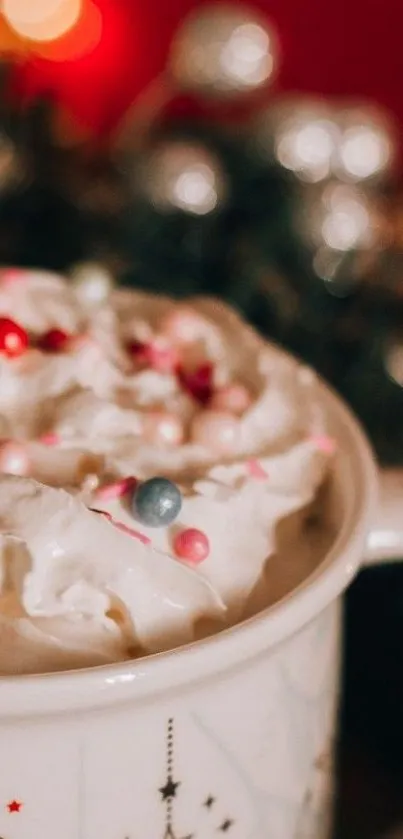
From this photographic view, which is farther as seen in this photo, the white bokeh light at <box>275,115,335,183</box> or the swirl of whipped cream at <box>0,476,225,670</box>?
the white bokeh light at <box>275,115,335,183</box>

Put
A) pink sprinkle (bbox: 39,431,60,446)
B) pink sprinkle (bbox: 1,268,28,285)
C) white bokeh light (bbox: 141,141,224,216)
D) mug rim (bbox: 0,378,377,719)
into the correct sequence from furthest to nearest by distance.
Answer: white bokeh light (bbox: 141,141,224,216) < pink sprinkle (bbox: 1,268,28,285) < pink sprinkle (bbox: 39,431,60,446) < mug rim (bbox: 0,378,377,719)

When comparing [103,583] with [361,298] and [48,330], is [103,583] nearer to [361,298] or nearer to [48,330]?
[48,330]

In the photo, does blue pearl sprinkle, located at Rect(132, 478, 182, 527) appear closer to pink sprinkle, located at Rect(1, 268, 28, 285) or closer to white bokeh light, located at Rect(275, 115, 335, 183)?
pink sprinkle, located at Rect(1, 268, 28, 285)

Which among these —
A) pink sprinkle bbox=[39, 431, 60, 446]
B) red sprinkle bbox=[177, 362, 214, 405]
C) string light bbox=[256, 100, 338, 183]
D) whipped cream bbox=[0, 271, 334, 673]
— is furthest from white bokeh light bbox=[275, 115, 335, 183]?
pink sprinkle bbox=[39, 431, 60, 446]

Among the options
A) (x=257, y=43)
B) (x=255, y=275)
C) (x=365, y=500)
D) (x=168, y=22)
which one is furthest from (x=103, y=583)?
(x=168, y=22)

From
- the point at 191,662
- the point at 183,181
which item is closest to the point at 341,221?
the point at 183,181
